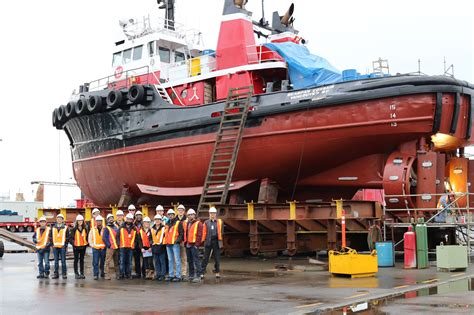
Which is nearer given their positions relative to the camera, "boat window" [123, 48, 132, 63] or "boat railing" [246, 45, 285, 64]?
"boat railing" [246, 45, 285, 64]

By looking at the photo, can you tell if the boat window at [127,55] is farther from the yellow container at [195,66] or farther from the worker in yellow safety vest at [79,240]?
Result: the worker in yellow safety vest at [79,240]

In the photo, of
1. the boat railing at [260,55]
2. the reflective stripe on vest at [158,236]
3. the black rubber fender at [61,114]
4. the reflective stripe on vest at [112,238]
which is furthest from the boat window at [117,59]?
the reflective stripe on vest at [158,236]

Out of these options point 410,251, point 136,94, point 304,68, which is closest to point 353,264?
point 410,251

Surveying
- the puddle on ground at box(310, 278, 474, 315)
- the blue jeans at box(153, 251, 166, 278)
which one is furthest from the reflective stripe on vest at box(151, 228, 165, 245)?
the puddle on ground at box(310, 278, 474, 315)

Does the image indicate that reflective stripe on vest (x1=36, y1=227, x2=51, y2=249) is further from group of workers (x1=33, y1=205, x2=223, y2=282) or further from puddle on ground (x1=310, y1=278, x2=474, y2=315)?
puddle on ground (x1=310, y1=278, x2=474, y2=315)

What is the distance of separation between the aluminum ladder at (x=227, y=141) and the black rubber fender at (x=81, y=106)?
5.97m

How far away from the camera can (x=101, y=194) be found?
21953mm

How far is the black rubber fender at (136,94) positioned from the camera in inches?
734

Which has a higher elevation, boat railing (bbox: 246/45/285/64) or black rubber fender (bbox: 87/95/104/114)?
boat railing (bbox: 246/45/285/64)

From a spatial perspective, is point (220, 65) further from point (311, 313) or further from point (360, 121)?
point (311, 313)

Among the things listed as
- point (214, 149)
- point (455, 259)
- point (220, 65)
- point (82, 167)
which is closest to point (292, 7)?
point (220, 65)

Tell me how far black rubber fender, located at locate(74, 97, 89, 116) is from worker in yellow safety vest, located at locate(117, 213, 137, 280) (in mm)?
9201

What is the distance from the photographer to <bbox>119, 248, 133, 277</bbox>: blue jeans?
38.8 feet

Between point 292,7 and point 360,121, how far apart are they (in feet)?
24.1
